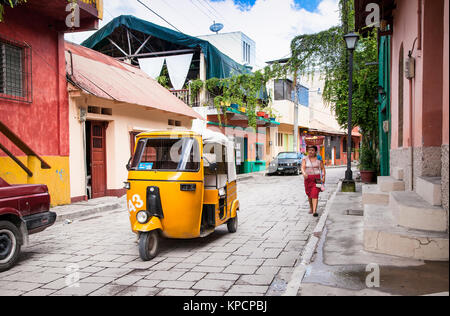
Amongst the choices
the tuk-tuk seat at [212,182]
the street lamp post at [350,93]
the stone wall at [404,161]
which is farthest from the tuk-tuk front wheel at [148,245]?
the street lamp post at [350,93]

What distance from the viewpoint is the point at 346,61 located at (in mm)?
16156

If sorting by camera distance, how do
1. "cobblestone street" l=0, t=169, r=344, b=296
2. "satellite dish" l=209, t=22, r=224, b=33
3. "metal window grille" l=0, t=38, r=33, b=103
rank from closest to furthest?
"cobblestone street" l=0, t=169, r=344, b=296 < "metal window grille" l=0, t=38, r=33, b=103 < "satellite dish" l=209, t=22, r=224, b=33

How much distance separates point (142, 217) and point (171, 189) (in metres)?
0.59

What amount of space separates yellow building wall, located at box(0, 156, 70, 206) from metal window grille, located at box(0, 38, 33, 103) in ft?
5.28

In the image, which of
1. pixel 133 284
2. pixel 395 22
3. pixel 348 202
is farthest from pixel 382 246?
pixel 395 22

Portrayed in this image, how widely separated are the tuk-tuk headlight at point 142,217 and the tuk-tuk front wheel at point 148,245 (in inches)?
7.3

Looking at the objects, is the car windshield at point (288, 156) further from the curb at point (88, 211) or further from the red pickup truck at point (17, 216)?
the red pickup truck at point (17, 216)

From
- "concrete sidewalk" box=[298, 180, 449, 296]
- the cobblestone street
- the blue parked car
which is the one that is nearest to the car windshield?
the blue parked car

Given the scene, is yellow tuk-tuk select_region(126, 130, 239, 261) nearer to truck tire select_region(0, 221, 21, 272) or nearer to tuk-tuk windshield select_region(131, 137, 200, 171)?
tuk-tuk windshield select_region(131, 137, 200, 171)

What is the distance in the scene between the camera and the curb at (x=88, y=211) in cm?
943

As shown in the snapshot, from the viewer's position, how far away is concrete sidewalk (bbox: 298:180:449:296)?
3.54m

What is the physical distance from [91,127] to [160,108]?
293 cm

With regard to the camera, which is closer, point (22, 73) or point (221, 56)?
point (22, 73)
